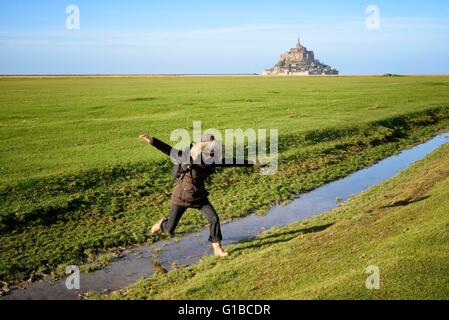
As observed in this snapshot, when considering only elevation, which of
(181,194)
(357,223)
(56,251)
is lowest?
(56,251)

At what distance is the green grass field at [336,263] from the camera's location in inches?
325

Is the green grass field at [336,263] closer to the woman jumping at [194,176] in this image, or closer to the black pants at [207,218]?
the black pants at [207,218]

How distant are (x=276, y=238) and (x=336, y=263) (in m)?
3.53

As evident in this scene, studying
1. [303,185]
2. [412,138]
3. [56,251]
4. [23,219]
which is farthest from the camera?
[412,138]

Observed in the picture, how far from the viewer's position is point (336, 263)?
9.64m

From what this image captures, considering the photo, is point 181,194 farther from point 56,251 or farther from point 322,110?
point 322,110

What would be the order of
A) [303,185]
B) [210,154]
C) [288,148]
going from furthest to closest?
1. [288,148]
2. [303,185]
3. [210,154]

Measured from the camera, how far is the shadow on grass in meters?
12.5

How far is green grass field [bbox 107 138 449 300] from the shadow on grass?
0.09ft

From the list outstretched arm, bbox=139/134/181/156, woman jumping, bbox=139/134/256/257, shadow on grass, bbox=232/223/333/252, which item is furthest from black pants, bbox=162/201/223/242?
outstretched arm, bbox=139/134/181/156

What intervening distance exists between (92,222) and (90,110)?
32856 mm

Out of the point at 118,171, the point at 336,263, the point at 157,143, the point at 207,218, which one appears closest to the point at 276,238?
the point at 207,218

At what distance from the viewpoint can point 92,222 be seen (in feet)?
50.1
